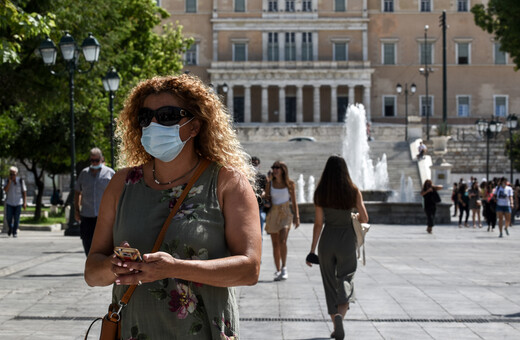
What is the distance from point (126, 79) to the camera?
31.9 metres

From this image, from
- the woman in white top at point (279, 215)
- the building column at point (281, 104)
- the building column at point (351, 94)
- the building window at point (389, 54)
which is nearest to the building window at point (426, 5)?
the building window at point (389, 54)

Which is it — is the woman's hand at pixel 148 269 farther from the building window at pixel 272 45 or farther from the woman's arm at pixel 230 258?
the building window at pixel 272 45

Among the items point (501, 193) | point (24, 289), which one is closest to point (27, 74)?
point (24, 289)

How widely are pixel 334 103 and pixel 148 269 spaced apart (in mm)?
73626

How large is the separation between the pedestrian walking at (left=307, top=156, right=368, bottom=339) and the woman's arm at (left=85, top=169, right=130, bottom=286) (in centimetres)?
455

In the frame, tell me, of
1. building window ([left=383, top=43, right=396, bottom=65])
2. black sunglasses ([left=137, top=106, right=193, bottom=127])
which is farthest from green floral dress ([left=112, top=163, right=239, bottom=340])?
building window ([left=383, top=43, right=396, bottom=65])

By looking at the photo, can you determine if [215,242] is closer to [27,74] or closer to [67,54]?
[67,54]

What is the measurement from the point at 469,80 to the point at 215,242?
76839mm

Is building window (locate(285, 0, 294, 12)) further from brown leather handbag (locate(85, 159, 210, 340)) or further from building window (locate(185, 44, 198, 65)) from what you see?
brown leather handbag (locate(85, 159, 210, 340))

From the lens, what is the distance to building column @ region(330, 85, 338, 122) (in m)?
75.9

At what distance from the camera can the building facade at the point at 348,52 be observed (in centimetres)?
7650

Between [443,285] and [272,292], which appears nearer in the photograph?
[272,292]

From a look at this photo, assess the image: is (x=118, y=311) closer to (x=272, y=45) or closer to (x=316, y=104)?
(x=316, y=104)

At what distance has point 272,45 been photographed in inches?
3031
